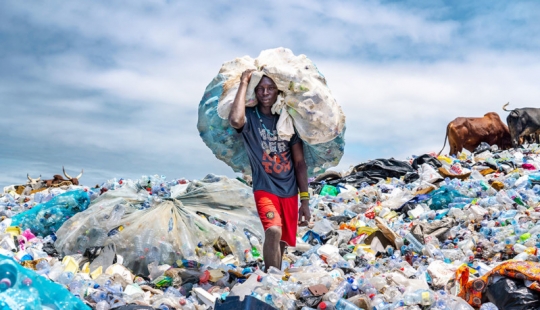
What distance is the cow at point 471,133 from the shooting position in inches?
643

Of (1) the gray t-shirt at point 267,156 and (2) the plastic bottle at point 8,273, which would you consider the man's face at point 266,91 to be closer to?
(1) the gray t-shirt at point 267,156

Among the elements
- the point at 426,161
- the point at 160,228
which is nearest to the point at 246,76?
the point at 160,228

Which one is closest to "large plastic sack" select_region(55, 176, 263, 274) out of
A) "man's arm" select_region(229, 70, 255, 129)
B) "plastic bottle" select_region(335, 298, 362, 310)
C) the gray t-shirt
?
the gray t-shirt

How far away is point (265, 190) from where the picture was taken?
3.86m

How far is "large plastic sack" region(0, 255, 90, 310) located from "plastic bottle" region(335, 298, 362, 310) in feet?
4.84

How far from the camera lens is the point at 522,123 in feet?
53.5

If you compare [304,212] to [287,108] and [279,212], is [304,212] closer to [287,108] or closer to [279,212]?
[279,212]

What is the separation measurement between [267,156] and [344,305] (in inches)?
45.7

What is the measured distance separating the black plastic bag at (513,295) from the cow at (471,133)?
524 inches

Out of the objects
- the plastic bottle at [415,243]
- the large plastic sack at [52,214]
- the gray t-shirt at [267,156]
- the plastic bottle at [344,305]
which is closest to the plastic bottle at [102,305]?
the gray t-shirt at [267,156]

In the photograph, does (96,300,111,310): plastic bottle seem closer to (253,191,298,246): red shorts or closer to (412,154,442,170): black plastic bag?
(253,191,298,246): red shorts

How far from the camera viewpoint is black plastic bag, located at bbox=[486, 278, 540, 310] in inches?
128

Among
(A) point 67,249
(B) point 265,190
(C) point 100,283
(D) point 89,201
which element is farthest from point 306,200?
(D) point 89,201

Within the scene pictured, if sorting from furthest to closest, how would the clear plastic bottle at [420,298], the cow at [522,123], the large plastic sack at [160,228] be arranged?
1. the cow at [522,123]
2. the large plastic sack at [160,228]
3. the clear plastic bottle at [420,298]
